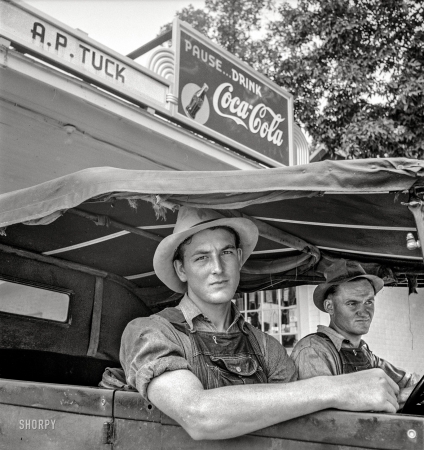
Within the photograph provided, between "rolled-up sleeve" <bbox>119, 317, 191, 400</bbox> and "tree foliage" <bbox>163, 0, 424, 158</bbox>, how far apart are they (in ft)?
22.5

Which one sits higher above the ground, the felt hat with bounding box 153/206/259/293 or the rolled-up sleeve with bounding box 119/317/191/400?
the felt hat with bounding box 153/206/259/293

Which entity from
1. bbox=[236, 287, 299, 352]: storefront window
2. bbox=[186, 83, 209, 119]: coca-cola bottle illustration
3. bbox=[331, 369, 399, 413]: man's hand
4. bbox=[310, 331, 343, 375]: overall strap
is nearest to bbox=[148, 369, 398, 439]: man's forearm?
bbox=[331, 369, 399, 413]: man's hand

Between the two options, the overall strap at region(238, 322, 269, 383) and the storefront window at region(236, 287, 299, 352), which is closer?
the overall strap at region(238, 322, 269, 383)

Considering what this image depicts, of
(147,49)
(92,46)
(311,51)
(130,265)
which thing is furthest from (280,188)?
(311,51)

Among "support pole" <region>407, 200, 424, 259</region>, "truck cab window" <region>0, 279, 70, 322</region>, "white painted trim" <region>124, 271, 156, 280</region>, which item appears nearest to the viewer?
"support pole" <region>407, 200, 424, 259</region>

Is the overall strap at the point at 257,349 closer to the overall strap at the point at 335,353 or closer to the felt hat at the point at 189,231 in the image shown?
the felt hat at the point at 189,231

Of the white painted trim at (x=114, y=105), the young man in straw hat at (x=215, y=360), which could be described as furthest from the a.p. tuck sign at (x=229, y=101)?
the young man in straw hat at (x=215, y=360)

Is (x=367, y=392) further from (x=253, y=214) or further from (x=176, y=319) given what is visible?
(x=253, y=214)

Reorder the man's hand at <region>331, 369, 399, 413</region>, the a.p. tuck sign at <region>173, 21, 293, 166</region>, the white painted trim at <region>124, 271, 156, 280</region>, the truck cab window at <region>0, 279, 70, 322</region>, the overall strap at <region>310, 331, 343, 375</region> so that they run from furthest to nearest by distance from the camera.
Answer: the a.p. tuck sign at <region>173, 21, 293, 166</region>, the white painted trim at <region>124, 271, 156, 280</region>, the truck cab window at <region>0, 279, 70, 322</region>, the overall strap at <region>310, 331, 343, 375</region>, the man's hand at <region>331, 369, 399, 413</region>

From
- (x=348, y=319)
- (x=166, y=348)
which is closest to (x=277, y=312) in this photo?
(x=348, y=319)

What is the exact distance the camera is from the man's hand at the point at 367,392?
159cm

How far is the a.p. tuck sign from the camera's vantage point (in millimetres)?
5797

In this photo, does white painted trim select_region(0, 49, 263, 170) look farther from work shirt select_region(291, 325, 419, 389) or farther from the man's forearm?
the man's forearm

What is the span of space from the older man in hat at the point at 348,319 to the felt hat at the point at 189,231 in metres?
0.85
